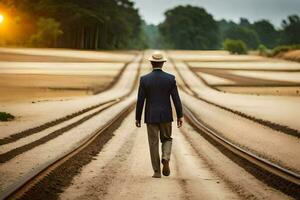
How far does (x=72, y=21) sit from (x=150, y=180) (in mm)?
102178

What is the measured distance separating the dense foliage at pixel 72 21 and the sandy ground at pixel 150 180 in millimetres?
96787

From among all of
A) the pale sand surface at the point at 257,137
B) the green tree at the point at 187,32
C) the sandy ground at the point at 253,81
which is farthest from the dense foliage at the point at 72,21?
the pale sand surface at the point at 257,137

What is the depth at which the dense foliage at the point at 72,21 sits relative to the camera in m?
110

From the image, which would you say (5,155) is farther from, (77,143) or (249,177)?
(249,177)

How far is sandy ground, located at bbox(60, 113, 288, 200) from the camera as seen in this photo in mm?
8352

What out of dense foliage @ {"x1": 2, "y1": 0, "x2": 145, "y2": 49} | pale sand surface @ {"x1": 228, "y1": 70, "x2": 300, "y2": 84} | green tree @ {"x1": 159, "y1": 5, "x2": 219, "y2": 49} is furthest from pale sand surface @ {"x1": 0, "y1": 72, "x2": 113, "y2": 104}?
green tree @ {"x1": 159, "y1": 5, "x2": 219, "y2": 49}

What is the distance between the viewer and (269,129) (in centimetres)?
1984

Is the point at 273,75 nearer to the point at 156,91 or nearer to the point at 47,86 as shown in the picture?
the point at 47,86

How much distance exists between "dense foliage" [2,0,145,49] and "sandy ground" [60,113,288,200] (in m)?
96.8

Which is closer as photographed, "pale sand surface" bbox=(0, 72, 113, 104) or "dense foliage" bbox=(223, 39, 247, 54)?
"pale sand surface" bbox=(0, 72, 113, 104)

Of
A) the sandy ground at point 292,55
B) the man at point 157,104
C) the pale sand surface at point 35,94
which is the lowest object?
the pale sand surface at point 35,94

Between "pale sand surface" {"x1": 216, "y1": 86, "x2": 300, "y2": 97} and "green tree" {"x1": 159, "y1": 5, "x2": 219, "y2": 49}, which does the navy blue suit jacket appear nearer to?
"pale sand surface" {"x1": 216, "y1": 86, "x2": 300, "y2": 97}

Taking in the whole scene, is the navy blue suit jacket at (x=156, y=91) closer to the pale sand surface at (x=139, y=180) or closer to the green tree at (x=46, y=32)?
the pale sand surface at (x=139, y=180)

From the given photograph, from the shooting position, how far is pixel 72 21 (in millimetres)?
109312
